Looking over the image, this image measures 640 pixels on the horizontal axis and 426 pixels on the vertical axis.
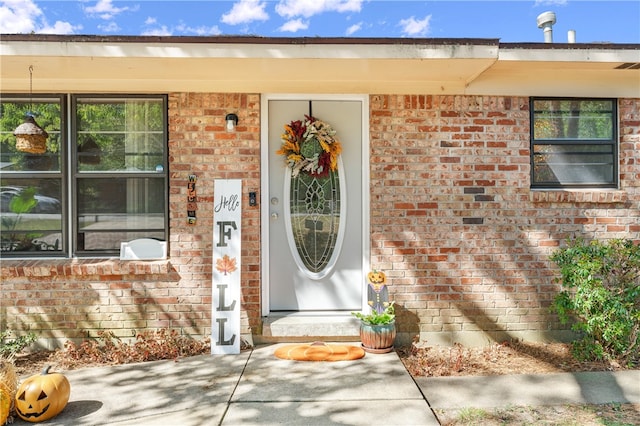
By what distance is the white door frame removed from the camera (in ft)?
13.6

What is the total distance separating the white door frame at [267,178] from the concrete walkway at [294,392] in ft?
2.80

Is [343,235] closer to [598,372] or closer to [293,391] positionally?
[293,391]

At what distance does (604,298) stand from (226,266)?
10.9ft

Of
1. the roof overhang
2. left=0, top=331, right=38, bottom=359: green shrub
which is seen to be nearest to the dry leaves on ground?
the roof overhang

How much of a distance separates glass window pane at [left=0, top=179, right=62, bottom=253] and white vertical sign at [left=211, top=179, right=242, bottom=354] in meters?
1.66

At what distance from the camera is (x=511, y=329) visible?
4180mm

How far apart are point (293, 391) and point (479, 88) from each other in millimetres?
3339

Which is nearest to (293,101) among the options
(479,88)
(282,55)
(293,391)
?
(282,55)

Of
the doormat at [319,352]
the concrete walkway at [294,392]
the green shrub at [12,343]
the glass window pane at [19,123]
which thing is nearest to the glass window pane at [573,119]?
the concrete walkway at [294,392]

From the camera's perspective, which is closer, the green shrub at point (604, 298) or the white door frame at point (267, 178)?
the green shrub at point (604, 298)

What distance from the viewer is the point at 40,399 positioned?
273cm

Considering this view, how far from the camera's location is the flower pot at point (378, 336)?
3754 millimetres

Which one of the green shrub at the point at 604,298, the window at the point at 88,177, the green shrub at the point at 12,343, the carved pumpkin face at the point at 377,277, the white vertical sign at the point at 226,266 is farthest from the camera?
the window at the point at 88,177

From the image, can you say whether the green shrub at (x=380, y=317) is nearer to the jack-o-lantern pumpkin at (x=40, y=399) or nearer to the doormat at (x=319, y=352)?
the doormat at (x=319, y=352)
